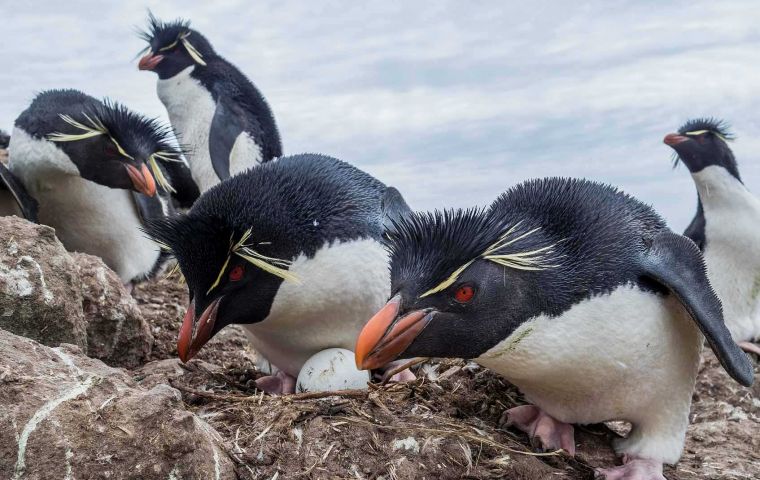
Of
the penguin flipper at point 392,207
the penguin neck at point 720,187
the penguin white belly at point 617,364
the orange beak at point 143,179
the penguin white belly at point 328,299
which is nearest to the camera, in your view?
the penguin white belly at point 617,364

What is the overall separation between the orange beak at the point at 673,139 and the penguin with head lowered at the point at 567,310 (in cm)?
451

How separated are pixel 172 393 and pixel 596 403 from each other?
149 centimetres

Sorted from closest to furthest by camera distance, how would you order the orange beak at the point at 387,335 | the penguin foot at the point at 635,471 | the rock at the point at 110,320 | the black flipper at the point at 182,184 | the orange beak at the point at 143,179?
the orange beak at the point at 387,335
the penguin foot at the point at 635,471
the rock at the point at 110,320
the orange beak at the point at 143,179
the black flipper at the point at 182,184

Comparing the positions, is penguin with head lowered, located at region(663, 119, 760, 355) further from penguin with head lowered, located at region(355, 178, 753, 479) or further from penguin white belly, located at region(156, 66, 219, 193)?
penguin with head lowered, located at region(355, 178, 753, 479)

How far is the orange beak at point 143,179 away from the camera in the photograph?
501cm

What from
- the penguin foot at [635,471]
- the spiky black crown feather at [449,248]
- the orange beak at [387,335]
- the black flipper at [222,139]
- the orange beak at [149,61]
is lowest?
the penguin foot at [635,471]

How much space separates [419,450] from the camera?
286 cm

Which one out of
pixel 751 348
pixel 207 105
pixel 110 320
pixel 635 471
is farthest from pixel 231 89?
pixel 635 471

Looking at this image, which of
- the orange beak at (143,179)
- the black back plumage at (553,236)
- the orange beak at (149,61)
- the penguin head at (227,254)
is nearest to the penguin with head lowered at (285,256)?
the penguin head at (227,254)

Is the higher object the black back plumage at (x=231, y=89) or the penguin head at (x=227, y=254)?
the black back plumage at (x=231, y=89)

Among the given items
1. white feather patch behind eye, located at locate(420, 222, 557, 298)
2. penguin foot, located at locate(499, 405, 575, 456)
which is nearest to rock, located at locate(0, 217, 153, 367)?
white feather patch behind eye, located at locate(420, 222, 557, 298)

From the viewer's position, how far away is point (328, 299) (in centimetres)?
344

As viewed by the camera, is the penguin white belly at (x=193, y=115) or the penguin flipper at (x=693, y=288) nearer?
the penguin flipper at (x=693, y=288)

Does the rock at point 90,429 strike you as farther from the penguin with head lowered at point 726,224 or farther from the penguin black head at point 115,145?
the penguin with head lowered at point 726,224
